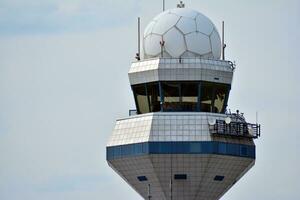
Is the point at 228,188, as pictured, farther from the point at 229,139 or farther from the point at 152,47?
the point at 152,47

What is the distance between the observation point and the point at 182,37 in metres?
166

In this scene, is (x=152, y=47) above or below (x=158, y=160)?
above

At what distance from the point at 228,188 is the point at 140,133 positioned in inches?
479

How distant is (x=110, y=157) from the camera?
16662 centimetres

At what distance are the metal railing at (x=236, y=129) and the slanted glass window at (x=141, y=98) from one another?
348 inches

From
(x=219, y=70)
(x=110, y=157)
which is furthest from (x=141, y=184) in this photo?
(x=219, y=70)

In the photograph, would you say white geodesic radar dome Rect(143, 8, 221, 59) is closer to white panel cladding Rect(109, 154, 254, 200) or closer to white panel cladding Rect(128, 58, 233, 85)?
white panel cladding Rect(128, 58, 233, 85)

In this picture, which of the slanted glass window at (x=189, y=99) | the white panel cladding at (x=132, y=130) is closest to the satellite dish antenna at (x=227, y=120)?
the slanted glass window at (x=189, y=99)

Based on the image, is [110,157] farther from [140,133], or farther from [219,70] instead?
[219,70]

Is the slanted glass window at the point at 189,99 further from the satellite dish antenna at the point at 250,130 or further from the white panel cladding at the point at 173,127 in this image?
the satellite dish antenna at the point at 250,130

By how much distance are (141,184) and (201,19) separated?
19.3 meters

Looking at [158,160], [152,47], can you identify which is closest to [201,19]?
[152,47]

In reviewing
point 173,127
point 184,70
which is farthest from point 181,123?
point 184,70

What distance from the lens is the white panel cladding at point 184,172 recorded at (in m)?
162
